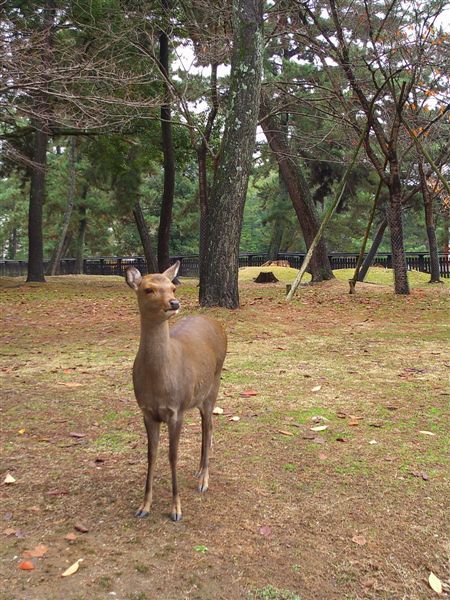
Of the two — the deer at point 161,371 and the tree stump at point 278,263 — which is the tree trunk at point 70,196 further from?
the deer at point 161,371

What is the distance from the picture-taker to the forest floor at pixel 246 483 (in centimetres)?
271

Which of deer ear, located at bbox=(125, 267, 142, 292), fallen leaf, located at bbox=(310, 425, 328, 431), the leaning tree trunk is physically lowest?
fallen leaf, located at bbox=(310, 425, 328, 431)

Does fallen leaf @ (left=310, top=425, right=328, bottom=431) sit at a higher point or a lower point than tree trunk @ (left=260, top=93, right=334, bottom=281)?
lower

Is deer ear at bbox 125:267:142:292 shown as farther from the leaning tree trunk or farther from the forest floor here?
the leaning tree trunk

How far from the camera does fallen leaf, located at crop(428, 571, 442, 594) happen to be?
2.68 m

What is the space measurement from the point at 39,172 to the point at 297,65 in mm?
9404

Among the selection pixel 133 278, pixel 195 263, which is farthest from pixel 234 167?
pixel 195 263

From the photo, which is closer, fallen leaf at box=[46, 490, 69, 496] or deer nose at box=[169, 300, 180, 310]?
deer nose at box=[169, 300, 180, 310]

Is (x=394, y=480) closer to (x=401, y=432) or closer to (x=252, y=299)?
(x=401, y=432)

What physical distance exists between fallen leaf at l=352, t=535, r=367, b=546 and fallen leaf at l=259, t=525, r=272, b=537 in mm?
442

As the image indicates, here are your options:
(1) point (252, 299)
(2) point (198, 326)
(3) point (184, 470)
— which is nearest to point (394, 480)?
(3) point (184, 470)

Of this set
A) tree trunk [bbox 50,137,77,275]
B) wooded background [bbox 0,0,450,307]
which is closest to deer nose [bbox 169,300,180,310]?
wooded background [bbox 0,0,450,307]

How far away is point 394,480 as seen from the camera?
3.73 m

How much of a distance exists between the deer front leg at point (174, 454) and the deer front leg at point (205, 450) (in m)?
0.37
